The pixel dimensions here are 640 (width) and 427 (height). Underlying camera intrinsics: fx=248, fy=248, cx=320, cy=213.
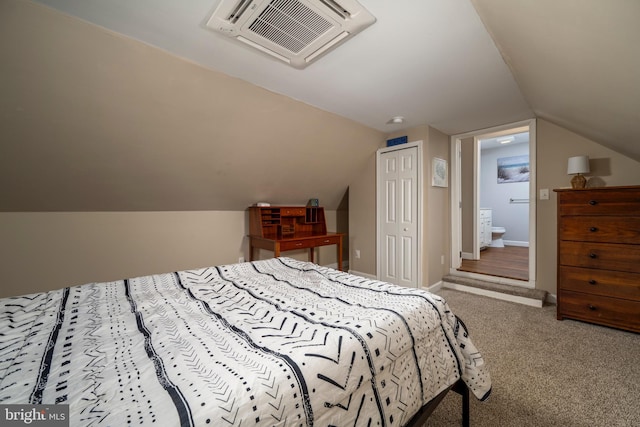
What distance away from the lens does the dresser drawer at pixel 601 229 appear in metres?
2.16

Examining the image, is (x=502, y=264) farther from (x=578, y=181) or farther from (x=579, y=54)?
(x=579, y=54)

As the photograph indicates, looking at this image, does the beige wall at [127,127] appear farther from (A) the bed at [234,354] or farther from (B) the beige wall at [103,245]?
(A) the bed at [234,354]

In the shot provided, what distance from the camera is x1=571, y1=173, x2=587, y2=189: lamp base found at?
258 centimetres

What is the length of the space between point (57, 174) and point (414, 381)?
3100mm

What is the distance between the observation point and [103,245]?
260cm

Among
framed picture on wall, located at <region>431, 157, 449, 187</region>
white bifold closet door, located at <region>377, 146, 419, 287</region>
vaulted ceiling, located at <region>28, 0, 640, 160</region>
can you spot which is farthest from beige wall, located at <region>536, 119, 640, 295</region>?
white bifold closet door, located at <region>377, 146, 419, 287</region>

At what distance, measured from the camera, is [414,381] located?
105cm

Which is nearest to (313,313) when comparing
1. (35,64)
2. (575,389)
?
(575,389)

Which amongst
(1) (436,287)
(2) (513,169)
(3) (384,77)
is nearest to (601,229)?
(1) (436,287)

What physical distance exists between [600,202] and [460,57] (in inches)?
76.6

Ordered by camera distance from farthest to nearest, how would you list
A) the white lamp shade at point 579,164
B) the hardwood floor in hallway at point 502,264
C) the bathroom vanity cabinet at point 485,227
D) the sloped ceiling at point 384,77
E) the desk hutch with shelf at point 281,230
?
the bathroom vanity cabinet at point 485,227, the hardwood floor in hallway at point 502,264, the desk hutch with shelf at point 281,230, the white lamp shade at point 579,164, the sloped ceiling at point 384,77

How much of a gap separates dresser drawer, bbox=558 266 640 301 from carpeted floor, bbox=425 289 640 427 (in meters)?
0.34

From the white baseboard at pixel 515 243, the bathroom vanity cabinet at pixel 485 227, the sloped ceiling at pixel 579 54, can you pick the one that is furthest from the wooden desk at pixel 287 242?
the white baseboard at pixel 515 243

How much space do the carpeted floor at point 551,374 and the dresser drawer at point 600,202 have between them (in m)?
1.09
